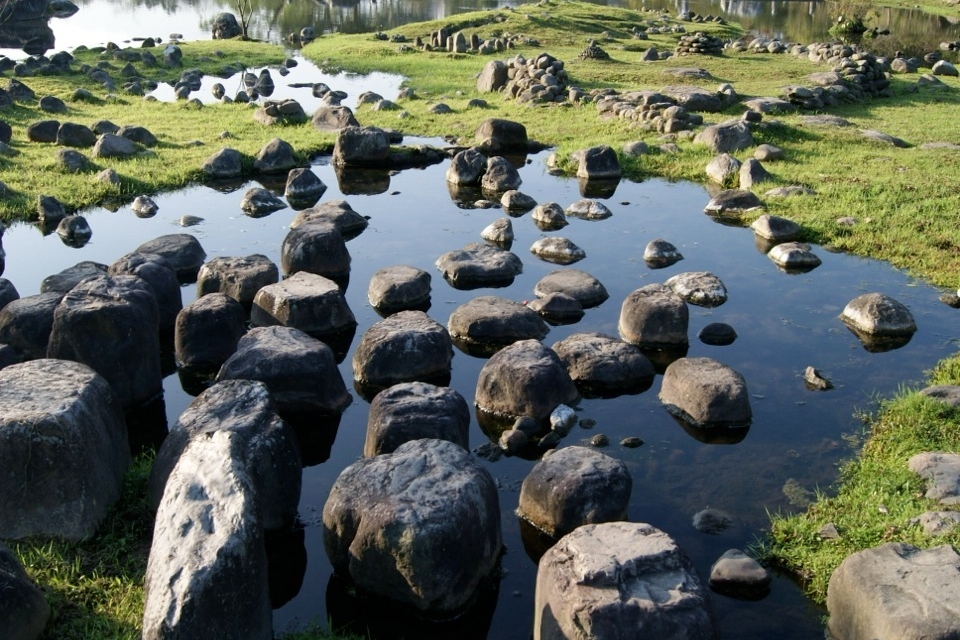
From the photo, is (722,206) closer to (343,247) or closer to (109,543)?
(343,247)

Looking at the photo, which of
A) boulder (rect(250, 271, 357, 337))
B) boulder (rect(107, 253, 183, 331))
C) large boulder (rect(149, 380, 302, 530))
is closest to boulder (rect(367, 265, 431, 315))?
boulder (rect(250, 271, 357, 337))

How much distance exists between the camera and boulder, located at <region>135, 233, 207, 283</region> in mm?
13672

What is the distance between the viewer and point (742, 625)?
6.66 metres

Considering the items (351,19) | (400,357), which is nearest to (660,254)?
(400,357)

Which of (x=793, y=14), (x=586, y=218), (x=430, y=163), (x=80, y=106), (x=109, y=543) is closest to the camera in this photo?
(x=109, y=543)

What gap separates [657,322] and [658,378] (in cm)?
90

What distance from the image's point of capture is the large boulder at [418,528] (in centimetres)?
653

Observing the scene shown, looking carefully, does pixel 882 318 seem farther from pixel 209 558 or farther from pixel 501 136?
pixel 501 136

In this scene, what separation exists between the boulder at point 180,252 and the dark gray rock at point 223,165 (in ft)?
16.5

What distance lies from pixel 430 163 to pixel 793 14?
4189 cm

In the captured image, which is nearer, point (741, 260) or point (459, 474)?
point (459, 474)

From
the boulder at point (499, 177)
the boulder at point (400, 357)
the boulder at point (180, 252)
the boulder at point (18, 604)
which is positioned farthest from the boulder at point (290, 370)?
the boulder at point (499, 177)

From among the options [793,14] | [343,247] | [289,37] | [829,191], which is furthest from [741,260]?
[793,14]

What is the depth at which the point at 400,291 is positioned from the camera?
41.1 feet
